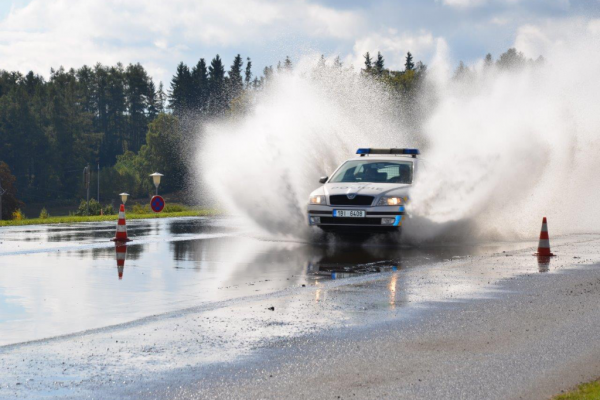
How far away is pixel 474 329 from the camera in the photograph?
8461 millimetres

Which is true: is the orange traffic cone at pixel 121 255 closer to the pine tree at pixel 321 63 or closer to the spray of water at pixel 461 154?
the spray of water at pixel 461 154

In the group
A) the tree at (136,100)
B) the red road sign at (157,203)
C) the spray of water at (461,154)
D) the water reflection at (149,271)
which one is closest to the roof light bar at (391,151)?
the spray of water at (461,154)

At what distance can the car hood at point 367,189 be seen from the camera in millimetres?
17875

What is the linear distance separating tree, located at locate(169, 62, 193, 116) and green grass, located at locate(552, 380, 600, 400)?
142 meters

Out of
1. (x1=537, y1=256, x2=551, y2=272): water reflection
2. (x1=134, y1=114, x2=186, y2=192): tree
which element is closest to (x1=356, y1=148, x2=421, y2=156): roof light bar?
(x1=537, y1=256, x2=551, y2=272): water reflection

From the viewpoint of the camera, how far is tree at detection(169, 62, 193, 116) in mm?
146250

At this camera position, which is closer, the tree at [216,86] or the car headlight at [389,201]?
the car headlight at [389,201]

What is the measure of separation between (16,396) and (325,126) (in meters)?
20.4

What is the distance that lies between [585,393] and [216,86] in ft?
480

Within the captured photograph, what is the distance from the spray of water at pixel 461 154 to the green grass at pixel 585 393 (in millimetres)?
11903

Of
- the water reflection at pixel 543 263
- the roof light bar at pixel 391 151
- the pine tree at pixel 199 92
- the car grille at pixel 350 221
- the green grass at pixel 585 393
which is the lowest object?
the green grass at pixel 585 393

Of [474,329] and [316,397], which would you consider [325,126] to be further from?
[316,397]

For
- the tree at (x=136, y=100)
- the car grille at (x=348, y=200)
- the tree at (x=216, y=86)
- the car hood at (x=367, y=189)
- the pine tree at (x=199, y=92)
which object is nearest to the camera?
the car grille at (x=348, y=200)

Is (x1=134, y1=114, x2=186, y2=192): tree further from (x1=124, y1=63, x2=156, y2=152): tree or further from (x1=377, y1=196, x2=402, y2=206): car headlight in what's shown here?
(x1=377, y1=196, x2=402, y2=206): car headlight
